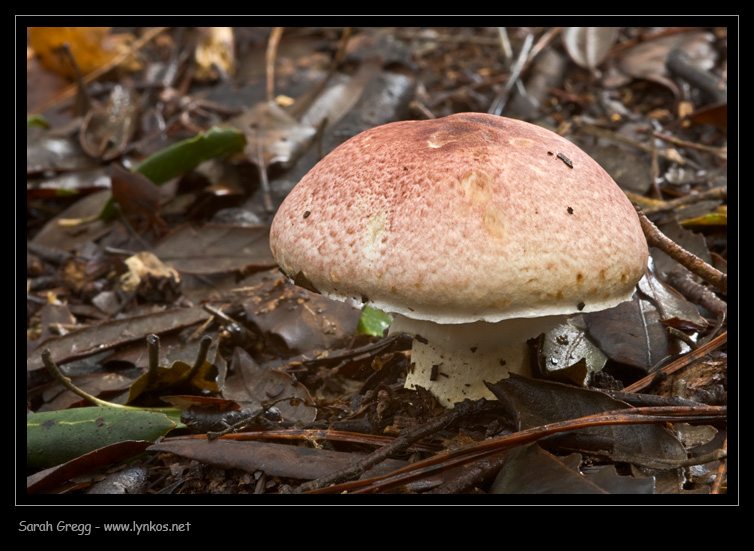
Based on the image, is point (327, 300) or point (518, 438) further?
point (327, 300)

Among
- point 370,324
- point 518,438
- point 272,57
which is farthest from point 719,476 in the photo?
point 272,57

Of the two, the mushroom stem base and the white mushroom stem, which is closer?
the white mushroom stem

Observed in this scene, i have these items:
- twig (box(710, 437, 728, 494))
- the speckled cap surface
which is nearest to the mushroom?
the speckled cap surface

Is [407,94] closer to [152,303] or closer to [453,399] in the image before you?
[152,303]

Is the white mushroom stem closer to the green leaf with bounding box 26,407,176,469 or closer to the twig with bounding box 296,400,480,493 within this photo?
the twig with bounding box 296,400,480,493

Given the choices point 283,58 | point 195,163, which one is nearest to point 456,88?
point 283,58

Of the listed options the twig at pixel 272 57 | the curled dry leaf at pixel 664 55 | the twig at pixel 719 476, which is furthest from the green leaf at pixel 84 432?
the curled dry leaf at pixel 664 55

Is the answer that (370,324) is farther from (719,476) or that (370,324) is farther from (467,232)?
(719,476)
